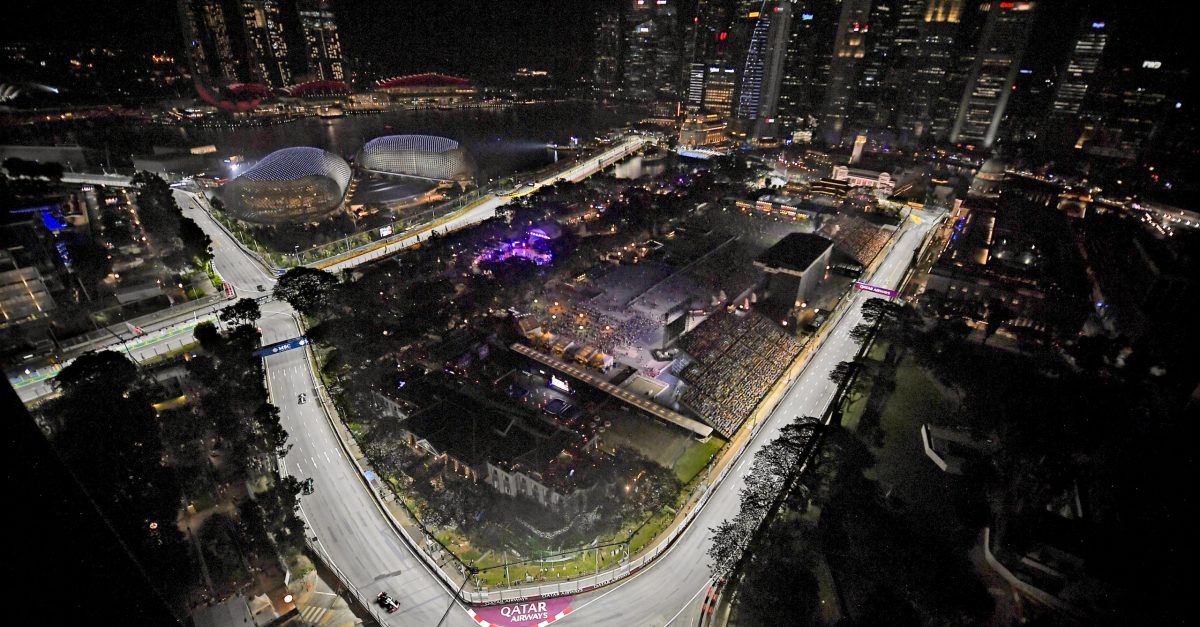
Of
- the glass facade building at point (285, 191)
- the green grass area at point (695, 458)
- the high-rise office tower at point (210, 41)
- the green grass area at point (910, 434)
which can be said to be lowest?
the green grass area at point (695, 458)

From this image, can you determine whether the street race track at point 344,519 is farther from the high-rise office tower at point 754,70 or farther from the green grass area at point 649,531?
the high-rise office tower at point 754,70

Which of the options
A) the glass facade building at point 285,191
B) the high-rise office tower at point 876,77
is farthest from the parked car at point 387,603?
the high-rise office tower at point 876,77

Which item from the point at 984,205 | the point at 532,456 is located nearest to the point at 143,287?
the point at 532,456

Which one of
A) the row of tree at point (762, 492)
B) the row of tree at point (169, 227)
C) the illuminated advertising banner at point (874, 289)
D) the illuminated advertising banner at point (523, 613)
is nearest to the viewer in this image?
the illuminated advertising banner at point (523, 613)

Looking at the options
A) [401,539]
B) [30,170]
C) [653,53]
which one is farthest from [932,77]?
[30,170]

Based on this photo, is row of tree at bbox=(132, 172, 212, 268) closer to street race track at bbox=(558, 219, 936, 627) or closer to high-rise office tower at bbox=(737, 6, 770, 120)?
street race track at bbox=(558, 219, 936, 627)
